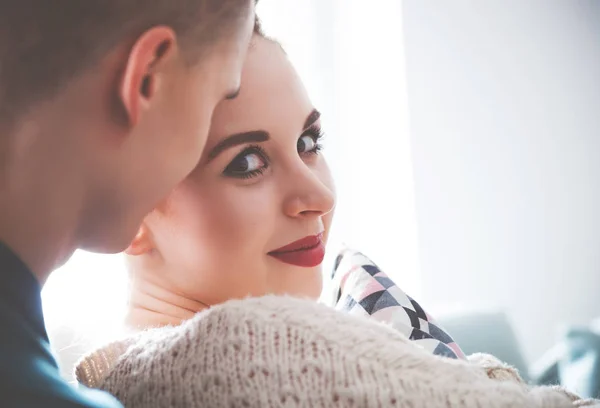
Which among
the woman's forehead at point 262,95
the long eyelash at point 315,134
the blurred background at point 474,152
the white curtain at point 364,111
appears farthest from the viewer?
the white curtain at point 364,111

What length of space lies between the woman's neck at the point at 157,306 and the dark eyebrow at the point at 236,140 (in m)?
0.22

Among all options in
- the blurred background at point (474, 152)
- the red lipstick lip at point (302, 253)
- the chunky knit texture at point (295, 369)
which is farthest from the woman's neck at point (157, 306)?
the blurred background at point (474, 152)

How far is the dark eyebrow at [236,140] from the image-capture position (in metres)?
0.69

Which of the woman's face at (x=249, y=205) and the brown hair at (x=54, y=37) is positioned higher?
the brown hair at (x=54, y=37)

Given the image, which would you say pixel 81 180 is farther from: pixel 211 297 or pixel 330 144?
pixel 330 144

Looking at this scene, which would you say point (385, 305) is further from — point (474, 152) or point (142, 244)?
point (474, 152)

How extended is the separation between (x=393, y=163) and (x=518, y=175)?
512mm

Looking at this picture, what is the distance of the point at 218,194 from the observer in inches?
27.5

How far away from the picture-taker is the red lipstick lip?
74cm

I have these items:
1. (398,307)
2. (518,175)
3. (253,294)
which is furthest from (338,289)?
(518,175)

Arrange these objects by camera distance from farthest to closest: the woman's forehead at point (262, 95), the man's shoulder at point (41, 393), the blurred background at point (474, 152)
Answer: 1. the blurred background at point (474, 152)
2. the woman's forehead at point (262, 95)
3. the man's shoulder at point (41, 393)

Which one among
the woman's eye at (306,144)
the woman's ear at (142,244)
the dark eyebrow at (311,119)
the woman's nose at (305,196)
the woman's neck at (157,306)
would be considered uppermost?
the dark eyebrow at (311,119)

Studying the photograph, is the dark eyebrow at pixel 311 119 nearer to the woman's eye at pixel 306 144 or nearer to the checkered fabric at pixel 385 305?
the woman's eye at pixel 306 144

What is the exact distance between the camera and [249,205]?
0.70 m
